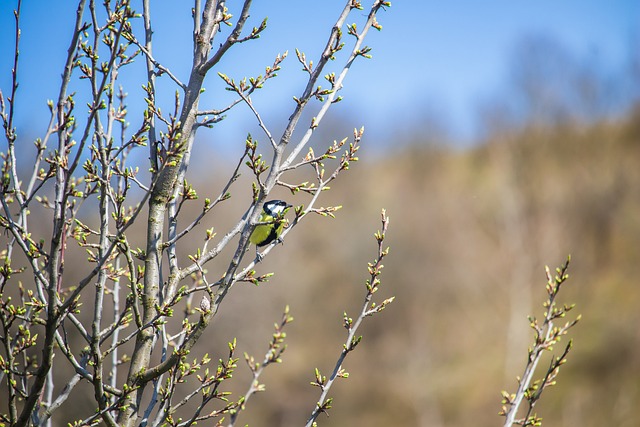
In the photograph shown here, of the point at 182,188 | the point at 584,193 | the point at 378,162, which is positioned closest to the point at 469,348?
the point at 584,193

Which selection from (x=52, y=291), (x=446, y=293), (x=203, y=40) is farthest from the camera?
(x=446, y=293)

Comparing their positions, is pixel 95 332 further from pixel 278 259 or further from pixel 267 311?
pixel 278 259

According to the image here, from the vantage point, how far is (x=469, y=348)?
28.8 m

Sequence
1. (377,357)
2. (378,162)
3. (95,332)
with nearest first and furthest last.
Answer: (95,332) < (377,357) < (378,162)

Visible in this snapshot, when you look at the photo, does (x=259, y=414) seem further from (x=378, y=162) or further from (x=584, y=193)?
(x=378, y=162)

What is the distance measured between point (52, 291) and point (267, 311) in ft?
78.5

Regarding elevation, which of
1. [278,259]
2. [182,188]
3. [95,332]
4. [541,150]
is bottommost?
[95,332]

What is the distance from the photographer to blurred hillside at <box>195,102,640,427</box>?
2300 cm

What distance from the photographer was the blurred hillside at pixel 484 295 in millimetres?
23000

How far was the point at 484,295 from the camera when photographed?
30391mm

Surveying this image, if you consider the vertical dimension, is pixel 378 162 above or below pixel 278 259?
above

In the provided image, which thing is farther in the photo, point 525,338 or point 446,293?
point 446,293

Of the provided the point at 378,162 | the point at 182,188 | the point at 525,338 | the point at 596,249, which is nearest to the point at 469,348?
the point at 525,338

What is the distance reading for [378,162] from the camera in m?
49.5
